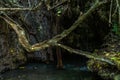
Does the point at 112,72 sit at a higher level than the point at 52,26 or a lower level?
lower

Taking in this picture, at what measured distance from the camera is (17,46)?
8.47m

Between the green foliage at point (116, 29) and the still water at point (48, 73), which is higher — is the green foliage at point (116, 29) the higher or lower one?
the higher one

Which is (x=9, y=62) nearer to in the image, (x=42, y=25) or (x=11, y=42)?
(x=11, y=42)

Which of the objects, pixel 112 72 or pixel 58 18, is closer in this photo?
pixel 112 72

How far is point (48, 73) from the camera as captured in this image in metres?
7.54

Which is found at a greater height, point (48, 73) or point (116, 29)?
point (116, 29)

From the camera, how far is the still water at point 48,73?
7.17 meters

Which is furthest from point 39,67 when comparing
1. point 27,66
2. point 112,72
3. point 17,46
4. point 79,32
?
point 112,72

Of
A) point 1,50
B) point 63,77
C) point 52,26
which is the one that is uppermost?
point 52,26

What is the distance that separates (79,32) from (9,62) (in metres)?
2.10

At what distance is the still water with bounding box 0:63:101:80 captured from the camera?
7170 millimetres

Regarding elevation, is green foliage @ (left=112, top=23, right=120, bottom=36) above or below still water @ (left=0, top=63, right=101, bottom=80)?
above

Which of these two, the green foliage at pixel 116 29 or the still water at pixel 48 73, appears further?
the green foliage at pixel 116 29

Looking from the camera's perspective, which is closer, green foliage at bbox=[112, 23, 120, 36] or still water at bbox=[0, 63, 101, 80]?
still water at bbox=[0, 63, 101, 80]
